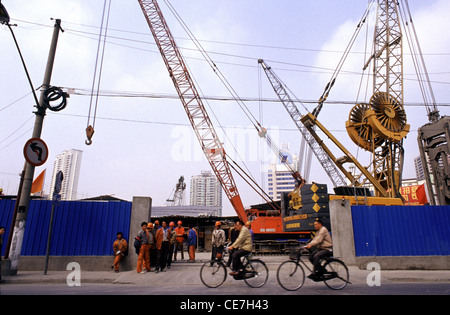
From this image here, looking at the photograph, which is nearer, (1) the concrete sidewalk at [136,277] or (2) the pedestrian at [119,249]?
(1) the concrete sidewalk at [136,277]

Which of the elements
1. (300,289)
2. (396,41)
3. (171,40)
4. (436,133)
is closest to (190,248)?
(300,289)

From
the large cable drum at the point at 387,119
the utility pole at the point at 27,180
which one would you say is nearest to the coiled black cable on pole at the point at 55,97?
the utility pole at the point at 27,180

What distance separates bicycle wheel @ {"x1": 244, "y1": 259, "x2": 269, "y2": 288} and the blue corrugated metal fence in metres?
5.75

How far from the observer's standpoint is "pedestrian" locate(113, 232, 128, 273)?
978 centimetres

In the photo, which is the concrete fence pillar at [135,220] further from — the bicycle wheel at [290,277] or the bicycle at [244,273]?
the bicycle wheel at [290,277]

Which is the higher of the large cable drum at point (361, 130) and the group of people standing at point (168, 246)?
the large cable drum at point (361, 130)

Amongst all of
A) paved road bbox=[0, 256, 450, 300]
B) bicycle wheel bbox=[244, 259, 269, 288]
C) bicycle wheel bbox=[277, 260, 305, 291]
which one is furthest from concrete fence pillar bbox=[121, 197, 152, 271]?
bicycle wheel bbox=[277, 260, 305, 291]

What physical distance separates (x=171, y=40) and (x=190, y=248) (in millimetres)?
23005

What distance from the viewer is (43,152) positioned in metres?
9.19

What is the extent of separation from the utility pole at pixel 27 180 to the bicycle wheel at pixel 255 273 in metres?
7.71

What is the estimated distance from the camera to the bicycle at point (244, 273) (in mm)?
6984

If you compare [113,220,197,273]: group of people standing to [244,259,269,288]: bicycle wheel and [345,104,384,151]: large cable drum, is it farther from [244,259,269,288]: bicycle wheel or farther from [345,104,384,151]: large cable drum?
[345,104,384,151]: large cable drum
